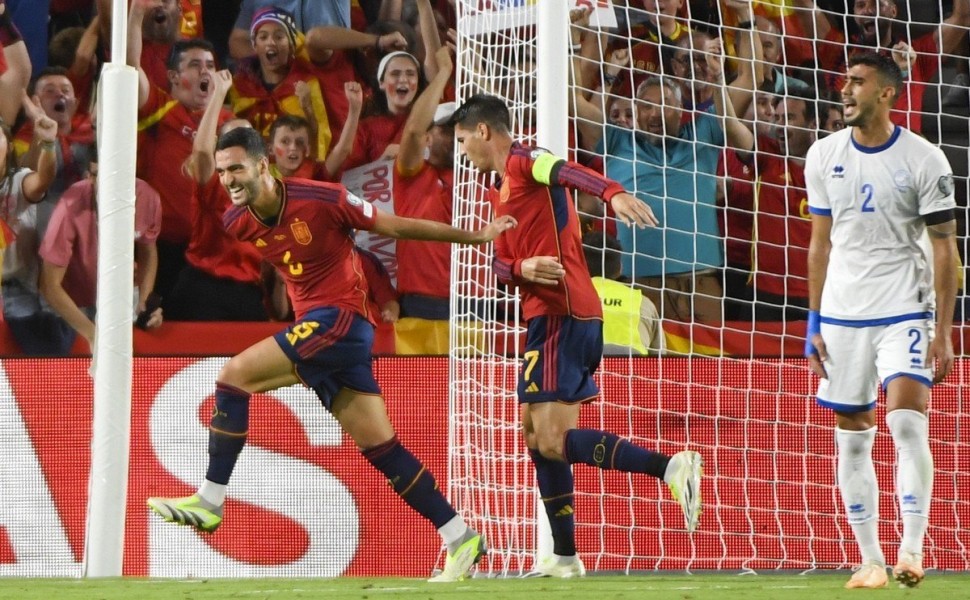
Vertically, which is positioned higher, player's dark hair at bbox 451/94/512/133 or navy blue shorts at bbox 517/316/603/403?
player's dark hair at bbox 451/94/512/133

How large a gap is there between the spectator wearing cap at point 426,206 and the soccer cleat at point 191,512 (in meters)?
2.53

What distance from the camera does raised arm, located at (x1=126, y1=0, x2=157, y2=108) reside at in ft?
27.2

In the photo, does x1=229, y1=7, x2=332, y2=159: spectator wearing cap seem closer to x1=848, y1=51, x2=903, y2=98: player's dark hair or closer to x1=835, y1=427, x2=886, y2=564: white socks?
x1=848, y1=51, x2=903, y2=98: player's dark hair

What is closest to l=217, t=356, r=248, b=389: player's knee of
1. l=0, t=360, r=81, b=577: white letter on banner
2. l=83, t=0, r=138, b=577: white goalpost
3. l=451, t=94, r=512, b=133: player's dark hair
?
l=83, t=0, r=138, b=577: white goalpost

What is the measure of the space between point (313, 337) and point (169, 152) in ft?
10.9

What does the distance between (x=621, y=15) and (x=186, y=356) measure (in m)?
3.15

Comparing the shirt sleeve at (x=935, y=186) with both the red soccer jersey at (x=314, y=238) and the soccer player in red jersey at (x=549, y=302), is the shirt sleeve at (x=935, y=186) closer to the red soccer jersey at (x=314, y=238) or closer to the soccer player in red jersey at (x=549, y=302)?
the soccer player in red jersey at (x=549, y=302)

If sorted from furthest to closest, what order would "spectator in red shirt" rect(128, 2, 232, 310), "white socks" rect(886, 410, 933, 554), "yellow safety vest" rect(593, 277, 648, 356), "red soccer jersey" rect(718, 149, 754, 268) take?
"spectator in red shirt" rect(128, 2, 232, 310)
"red soccer jersey" rect(718, 149, 754, 268)
"yellow safety vest" rect(593, 277, 648, 356)
"white socks" rect(886, 410, 933, 554)

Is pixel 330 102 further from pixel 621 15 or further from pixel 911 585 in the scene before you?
pixel 911 585

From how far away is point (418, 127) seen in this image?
27.9 ft

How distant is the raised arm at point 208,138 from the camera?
8.27 m

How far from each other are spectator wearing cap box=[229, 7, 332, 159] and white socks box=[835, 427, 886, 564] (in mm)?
4605

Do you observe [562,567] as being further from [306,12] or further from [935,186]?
[306,12]

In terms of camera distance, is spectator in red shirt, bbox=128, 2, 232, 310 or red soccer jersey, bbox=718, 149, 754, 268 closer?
red soccer jersey, bbox=718, 149, 754, 268
